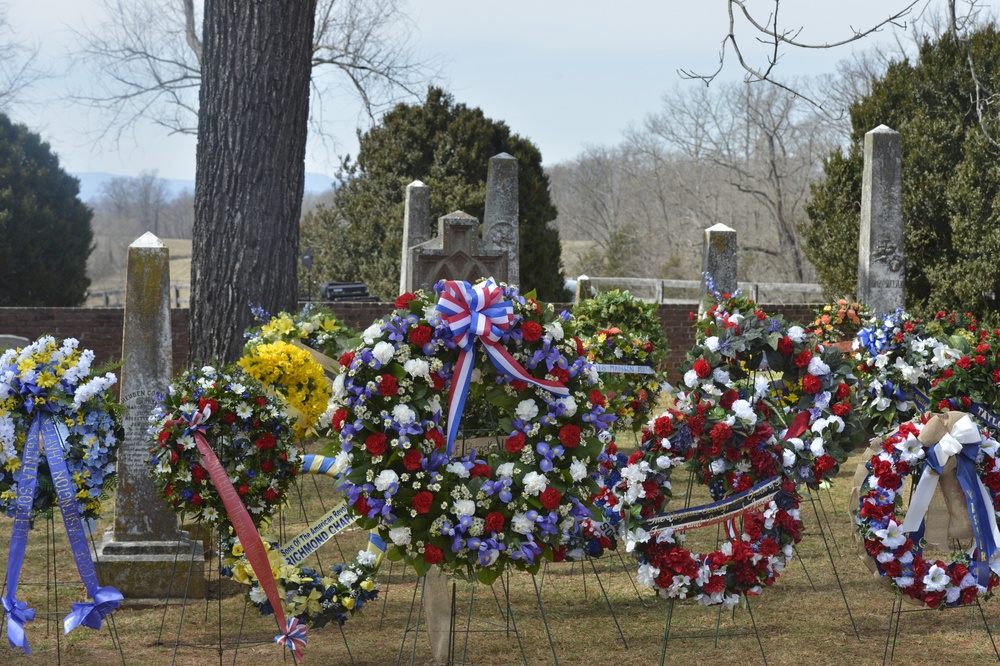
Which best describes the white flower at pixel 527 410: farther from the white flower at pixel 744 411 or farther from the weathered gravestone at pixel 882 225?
the weathered gravestone at pixel 882 225

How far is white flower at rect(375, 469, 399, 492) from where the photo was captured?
4.45 meters

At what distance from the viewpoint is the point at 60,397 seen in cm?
511

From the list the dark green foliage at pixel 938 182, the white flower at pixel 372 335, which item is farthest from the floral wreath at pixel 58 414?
the dark green foliage at pixel 938 182

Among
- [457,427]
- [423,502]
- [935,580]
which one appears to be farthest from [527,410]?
[935,580]

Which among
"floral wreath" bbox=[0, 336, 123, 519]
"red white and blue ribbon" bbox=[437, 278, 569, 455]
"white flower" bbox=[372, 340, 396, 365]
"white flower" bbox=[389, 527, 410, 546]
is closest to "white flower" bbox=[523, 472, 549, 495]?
"red white and blue ribbon" bbox=[437, 278, 569, 455]

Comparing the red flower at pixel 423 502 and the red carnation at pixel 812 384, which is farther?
the red carnation at pixel 812 384

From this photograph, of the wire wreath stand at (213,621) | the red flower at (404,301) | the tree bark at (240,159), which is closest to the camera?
the red flower at (404,301)

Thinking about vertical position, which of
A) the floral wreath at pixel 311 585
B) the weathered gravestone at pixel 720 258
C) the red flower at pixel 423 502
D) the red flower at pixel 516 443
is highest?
the weathered gravestone at pixel 720 258

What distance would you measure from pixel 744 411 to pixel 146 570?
3689mm

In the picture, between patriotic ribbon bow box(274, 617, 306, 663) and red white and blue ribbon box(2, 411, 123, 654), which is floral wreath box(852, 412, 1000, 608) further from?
red white and blue ribbon box(2, 411, 123, 654)

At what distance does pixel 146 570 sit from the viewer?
6.43m

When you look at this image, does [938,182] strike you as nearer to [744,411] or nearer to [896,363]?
[896,363]

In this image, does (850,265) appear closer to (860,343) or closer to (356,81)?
(860,343)

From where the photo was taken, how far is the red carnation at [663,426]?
506 centimetres
